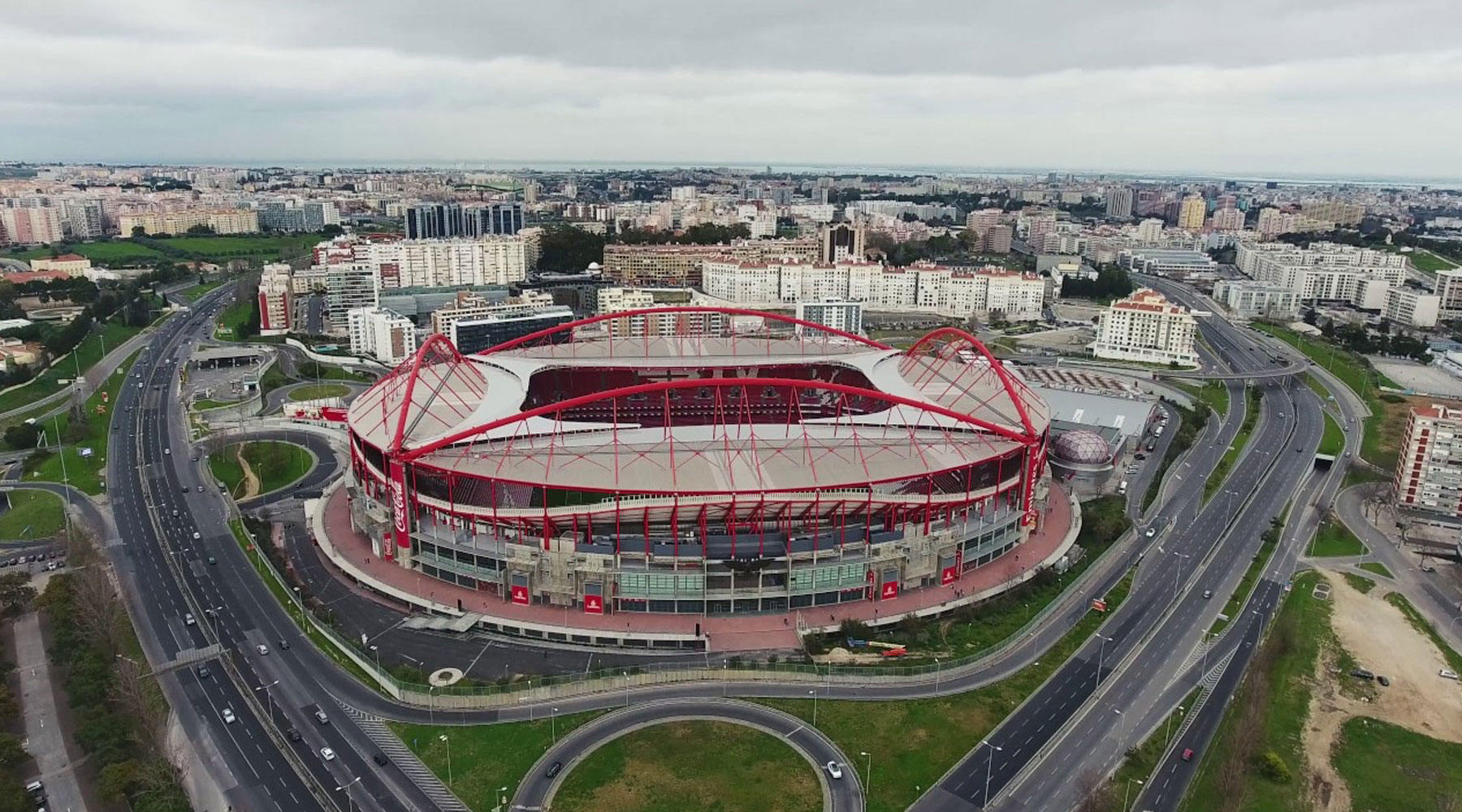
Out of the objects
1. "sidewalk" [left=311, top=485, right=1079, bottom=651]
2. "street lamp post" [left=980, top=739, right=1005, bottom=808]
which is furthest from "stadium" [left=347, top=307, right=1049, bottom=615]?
"street lamp post" [left=980, top=739, right=1005, bottom=808]

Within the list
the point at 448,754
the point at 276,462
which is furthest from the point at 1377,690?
the point at 276,462

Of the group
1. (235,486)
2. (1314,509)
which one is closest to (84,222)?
(235,486)

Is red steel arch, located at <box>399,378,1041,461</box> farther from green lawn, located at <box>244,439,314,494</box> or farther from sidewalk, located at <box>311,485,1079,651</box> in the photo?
green lawn, located at <box>244,439,314,494</box>

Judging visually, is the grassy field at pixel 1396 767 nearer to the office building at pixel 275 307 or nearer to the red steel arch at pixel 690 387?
the red steel arch at pixel 690 387

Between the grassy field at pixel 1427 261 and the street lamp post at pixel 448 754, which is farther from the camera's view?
the grassy field at pixel 1427 261

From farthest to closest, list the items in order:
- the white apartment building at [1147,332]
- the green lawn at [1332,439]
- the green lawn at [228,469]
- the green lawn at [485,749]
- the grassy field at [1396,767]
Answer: the white apartment building at [1147,332] → the green lawn at [1332,439] → the green lawn at [228,469] → the grassy field at [1396,767] → the green lawn at [485,749]

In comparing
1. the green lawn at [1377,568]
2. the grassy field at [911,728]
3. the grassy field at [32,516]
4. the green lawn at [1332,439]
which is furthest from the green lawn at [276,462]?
the green lawn at [1332,439]
